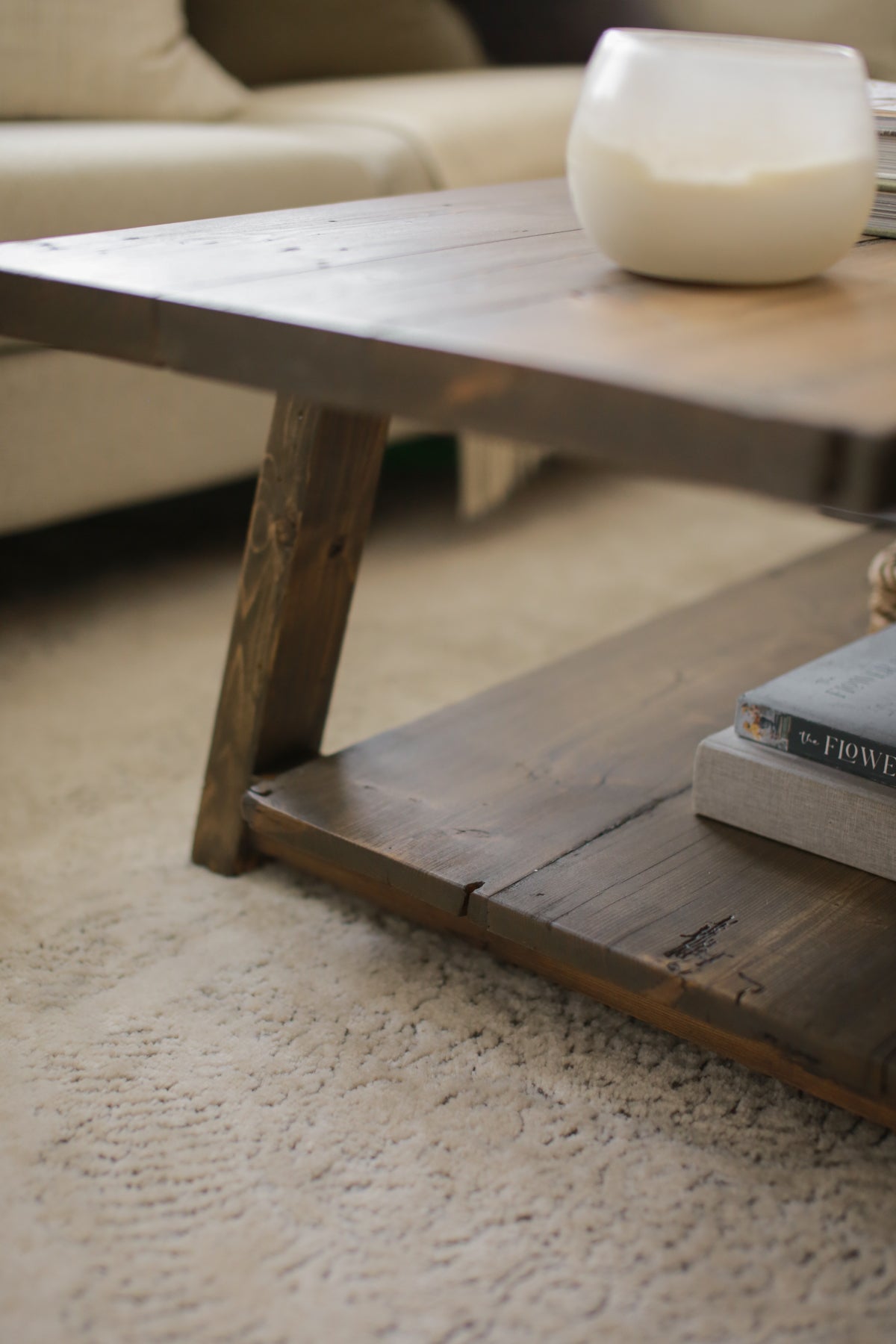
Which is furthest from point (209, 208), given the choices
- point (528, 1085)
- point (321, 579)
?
point (528, 1085)

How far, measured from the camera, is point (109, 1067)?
2.64ft

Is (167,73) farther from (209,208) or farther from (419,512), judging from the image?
(419,512)

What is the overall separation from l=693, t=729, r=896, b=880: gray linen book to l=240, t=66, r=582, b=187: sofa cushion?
3.46 ft

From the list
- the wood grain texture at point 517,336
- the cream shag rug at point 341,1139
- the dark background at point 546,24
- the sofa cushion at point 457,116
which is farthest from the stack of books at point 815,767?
the dark background at point 546,24

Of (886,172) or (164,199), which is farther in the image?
(164,199)

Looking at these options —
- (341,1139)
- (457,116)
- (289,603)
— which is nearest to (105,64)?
(457,116)

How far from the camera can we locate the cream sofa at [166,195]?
4.27ft

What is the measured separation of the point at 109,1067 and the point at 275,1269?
20cm

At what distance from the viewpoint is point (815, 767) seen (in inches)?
33.7

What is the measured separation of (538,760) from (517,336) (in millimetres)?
449

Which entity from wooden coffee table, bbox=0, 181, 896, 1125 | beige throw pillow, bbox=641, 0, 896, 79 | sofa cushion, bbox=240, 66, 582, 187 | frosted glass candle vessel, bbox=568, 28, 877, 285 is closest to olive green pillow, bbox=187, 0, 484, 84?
sofa cushion, bbox=240, 66, 582, 187

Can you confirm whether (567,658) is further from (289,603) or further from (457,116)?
(457,116)

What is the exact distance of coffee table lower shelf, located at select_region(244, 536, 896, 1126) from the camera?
2.38 feet

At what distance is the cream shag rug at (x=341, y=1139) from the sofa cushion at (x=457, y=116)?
906 mm
